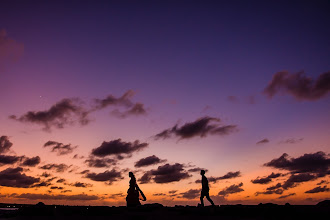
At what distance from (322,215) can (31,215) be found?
15.5m

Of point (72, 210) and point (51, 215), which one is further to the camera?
point (72, 210)

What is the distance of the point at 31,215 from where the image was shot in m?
16.5

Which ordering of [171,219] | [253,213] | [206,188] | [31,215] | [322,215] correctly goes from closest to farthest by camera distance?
[322,215] → [171,219] → [253,213] → [206,188] → [31,215]

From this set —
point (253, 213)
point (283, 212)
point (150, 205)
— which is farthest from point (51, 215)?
point (283, 212)

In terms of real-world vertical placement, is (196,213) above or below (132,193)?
below

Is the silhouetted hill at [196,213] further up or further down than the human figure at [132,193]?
further down

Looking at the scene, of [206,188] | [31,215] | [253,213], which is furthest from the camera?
[31,215]

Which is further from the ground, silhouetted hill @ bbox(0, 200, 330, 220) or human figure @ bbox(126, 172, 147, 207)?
human figure @ bbox(126, 172, 147, 207)

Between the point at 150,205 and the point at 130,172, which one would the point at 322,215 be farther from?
the point at 130,172

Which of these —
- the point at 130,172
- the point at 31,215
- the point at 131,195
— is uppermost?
the point at 130,172

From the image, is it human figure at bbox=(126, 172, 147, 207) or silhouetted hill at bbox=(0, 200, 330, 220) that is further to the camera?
human figure at bbox=(126, 172, 147, 207)

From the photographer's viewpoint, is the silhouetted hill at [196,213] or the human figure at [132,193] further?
the human figure at [132,193]

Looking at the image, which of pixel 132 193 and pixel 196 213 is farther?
pixel 132 193

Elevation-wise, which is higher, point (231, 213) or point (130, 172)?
point (130, 172)
